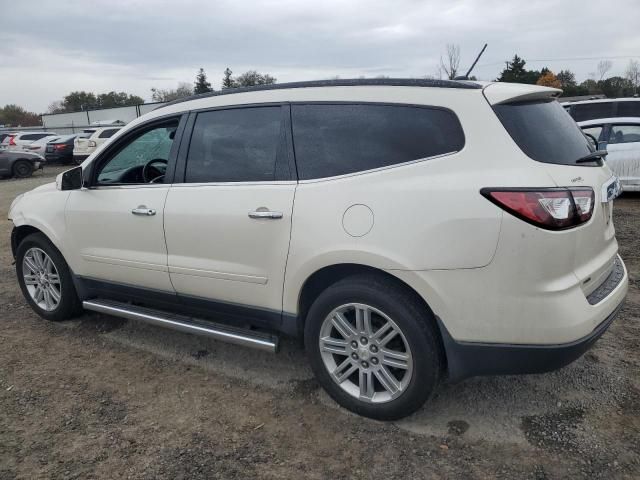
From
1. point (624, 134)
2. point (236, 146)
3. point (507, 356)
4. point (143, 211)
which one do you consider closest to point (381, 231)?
point (507, 356)

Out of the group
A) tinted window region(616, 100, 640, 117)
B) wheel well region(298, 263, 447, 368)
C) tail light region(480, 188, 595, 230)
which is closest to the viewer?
tail light region(480, 188, 595, 230)

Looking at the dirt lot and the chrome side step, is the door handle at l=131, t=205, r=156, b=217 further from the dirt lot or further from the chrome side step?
the dirt lot

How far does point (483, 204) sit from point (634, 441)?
58.5 inches

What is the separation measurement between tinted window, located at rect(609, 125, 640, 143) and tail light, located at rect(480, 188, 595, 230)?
27.9 feet

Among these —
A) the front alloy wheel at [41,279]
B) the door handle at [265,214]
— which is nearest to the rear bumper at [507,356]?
the door handle at [265,214]

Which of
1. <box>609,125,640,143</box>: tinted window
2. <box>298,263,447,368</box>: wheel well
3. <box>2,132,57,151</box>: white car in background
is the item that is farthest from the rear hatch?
<box>2,132,57,151</box>: white car in background

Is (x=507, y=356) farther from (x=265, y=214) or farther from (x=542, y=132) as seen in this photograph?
(x=265, y=214)

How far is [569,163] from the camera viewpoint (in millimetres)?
2627

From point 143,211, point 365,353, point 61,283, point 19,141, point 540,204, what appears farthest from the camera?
point 19,141

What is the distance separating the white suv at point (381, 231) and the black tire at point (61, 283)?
792 millimetres

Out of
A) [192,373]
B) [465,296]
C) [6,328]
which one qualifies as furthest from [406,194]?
[6,328]

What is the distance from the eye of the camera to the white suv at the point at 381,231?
2447mm

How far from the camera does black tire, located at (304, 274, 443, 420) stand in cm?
265

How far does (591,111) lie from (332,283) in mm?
12543
